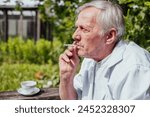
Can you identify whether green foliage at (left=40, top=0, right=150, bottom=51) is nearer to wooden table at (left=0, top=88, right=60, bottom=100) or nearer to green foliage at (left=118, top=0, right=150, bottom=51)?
green foliage at (left=118, top=0, right=150, bottom=51)

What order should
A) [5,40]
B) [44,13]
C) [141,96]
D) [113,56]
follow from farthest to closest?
1. [5,40]
2. [44,13]
3. [113,56]
4. [141,96]

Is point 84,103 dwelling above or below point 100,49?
below

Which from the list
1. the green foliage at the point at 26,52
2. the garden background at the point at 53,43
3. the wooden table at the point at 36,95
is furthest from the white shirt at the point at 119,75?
the green foliage at the point at 26,52

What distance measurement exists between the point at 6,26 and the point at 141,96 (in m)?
8.98

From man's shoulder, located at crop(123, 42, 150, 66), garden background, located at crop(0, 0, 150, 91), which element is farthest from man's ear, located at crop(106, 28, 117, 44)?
garden background, located at crop(0, 0, 150, 91)

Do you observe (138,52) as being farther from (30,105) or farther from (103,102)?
(30,105)

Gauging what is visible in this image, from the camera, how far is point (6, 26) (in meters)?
11.1

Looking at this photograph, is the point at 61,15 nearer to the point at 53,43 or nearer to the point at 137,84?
the point at 137,84

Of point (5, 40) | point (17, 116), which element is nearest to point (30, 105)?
point (17, 116)

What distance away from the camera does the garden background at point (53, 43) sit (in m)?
4.16

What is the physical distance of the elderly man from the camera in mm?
2500

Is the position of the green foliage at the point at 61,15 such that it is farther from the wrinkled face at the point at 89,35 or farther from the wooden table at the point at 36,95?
the wrinkled face at the point at 89,35

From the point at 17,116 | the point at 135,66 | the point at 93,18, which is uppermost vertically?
the point at 93,18

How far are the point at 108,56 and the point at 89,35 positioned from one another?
0.18 meters
